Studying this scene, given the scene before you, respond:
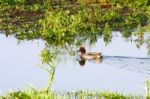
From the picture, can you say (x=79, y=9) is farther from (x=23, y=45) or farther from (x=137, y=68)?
(x=137, y=68)

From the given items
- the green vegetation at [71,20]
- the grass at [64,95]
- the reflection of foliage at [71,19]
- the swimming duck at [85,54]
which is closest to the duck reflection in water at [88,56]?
the swimming duck at [85,54]

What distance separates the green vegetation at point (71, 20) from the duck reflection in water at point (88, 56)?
0.34 m

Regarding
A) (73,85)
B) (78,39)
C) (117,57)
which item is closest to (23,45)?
(78,39)

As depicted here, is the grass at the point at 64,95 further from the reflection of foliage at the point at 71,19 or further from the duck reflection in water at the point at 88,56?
the reflection of foliage at the point at 71,19

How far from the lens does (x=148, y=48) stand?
17578mm

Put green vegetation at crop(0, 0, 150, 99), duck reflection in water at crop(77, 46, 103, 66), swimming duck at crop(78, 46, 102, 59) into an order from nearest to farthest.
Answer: duck reflection in water at crop(77, 46, 103, 66) → swimming duck at crop(78, 46, 102, 59) → green vegetation at crop(0, 0, 150, 99)

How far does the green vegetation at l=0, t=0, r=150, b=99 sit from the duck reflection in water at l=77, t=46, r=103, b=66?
34cm

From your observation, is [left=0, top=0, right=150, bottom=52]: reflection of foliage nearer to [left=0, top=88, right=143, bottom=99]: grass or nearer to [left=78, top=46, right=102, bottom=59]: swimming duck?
[left=78, top=46, right=102, bottom=59]: swimming duck

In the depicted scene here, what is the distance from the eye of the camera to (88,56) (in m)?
16.8

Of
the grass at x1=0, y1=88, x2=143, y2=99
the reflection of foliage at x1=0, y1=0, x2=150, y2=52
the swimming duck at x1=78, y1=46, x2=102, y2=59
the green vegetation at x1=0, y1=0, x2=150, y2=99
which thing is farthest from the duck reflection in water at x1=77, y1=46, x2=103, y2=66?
the grass at x1=0, y1=88, x2=143, y2=99

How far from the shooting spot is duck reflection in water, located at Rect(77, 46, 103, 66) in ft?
52.5

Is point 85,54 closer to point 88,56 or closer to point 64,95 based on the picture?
point 88,56

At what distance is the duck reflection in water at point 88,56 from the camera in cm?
1600

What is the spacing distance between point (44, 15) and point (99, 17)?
1.57 m
